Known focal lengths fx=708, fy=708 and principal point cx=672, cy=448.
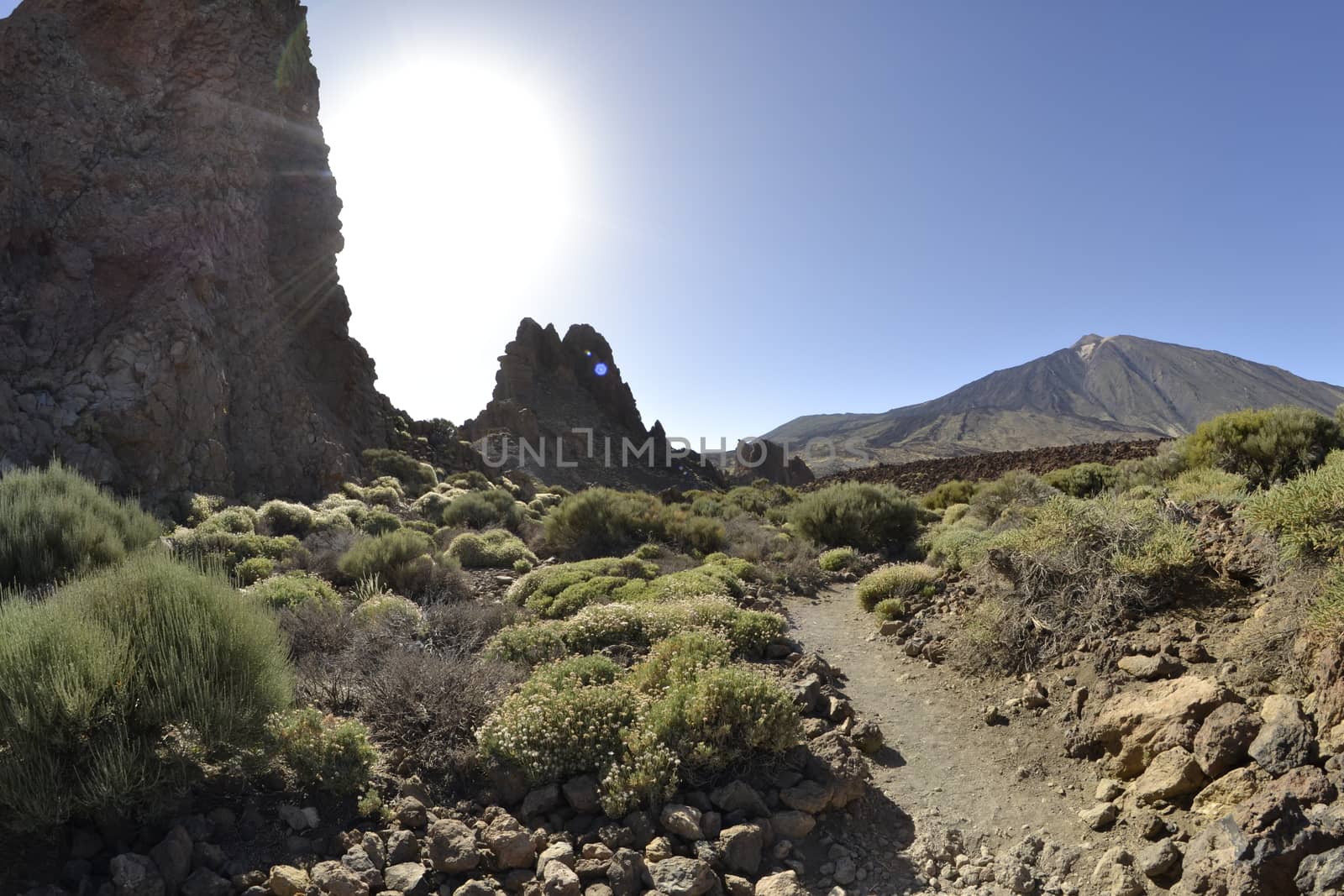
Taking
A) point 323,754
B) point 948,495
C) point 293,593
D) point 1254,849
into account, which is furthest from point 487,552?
point 948,495

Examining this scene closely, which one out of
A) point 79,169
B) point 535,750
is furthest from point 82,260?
point 535,750

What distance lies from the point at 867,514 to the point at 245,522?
12.5 m

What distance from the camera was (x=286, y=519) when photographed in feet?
49.8

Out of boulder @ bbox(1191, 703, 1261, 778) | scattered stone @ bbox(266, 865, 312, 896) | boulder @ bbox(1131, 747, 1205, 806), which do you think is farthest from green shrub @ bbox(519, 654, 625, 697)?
boulder @ bbox(1191, 703, 1261, 778)

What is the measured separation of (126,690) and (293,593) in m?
4.65

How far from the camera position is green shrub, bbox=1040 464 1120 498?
1652cm

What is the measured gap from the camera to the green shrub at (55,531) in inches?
264

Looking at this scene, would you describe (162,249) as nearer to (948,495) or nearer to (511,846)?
(511,846)

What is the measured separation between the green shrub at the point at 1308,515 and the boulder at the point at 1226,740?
1347 mm

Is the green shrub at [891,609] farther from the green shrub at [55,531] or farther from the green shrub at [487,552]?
the green shrub at [55,531]

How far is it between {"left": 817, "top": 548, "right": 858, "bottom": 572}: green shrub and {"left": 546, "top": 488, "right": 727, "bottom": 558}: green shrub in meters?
2.36

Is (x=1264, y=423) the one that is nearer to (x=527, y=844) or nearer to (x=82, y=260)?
(x=527, y=844)

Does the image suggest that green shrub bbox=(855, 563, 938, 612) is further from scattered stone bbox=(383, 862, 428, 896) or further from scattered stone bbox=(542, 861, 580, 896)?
scattered stone bbox=(383, 862, 428, 896)

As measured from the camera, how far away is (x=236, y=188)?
67.1 feet
